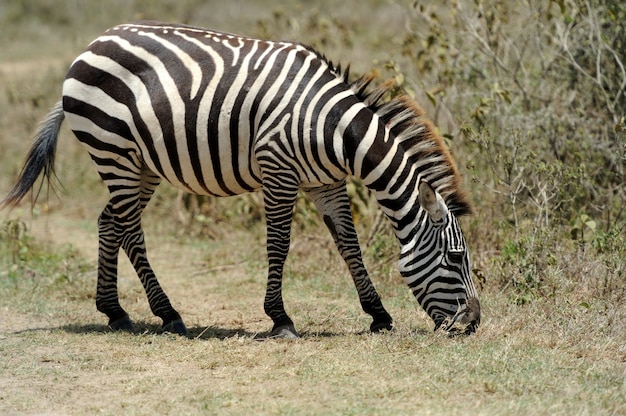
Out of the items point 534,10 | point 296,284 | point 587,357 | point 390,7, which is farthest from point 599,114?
point 390,7

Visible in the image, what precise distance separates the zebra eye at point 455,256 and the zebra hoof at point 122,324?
8.38 feet

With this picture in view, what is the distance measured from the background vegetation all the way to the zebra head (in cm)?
22

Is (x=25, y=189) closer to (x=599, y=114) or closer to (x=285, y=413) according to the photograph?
(x=285, y=413)

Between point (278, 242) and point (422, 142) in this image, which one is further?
point (278, 242)

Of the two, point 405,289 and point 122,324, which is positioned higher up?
point 405,289

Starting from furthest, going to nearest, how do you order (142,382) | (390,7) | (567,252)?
(390,7) < (567,252) < (142,382)

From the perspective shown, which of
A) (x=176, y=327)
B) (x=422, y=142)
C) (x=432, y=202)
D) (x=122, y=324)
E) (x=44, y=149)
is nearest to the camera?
(x=432, y=202)

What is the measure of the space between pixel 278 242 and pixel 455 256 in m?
1.28

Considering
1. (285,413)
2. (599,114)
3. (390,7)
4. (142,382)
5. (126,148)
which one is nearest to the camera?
(285,413)

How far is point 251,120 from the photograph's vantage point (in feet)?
21.1

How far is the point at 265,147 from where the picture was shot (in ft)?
20.6

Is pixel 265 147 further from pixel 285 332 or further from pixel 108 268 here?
pixel 108 268

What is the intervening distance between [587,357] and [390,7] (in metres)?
17.3

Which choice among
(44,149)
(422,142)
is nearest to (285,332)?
(422,142)
